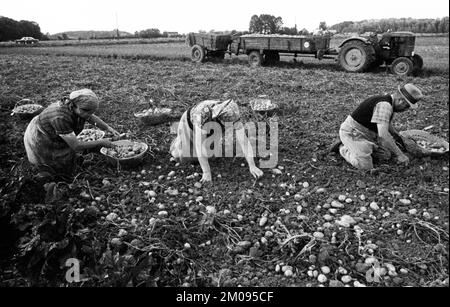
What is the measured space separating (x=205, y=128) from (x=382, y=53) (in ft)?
25.6

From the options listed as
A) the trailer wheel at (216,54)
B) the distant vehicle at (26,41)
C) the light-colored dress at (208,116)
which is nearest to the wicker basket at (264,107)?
the light-colored dress at (208,116)

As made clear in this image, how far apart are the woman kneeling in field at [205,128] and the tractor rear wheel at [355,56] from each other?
22.7 feet

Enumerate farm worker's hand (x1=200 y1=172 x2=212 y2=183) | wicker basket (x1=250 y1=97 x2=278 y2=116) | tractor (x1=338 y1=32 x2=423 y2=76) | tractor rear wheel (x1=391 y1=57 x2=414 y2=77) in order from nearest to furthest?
1. farm worker's hand (x1=200 y1=172 x2=212 y2=183)
2. wicker basket (x1=250 y1=97 x2=278 y2=116)
3. tractor rear wheel (x1=391 y1=57 x2=414 y2=77)
4. tractor (x1=338 y1=32 x2=423 y2=76)

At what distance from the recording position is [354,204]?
325 cm

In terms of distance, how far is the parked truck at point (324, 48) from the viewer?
8.83 meters

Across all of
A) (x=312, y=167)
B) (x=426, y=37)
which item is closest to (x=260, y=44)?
(x=312, y=167)

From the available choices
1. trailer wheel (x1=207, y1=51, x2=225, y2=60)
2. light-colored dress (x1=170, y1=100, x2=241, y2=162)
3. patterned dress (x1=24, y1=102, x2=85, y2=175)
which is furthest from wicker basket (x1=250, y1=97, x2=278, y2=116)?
trailer wheel (x1=207, y1=51, x2=225, y2=60)

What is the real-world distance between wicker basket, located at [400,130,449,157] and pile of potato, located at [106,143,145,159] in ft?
10.4

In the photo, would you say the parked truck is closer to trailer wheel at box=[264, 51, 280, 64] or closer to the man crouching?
trailer wheel at box=[264, 51, 280, 64]

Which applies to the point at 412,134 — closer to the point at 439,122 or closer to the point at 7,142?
the point at 439,122

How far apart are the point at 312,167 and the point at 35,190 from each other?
2948 mm

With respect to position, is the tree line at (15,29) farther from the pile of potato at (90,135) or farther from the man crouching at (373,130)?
the man crouching at (373,130)

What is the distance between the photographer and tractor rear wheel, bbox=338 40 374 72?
361 inches

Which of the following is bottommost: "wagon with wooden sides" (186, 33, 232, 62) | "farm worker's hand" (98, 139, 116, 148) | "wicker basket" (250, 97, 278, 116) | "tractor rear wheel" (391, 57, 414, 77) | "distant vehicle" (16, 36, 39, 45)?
"farm worker's hand" (98, 139, 116, 148)
